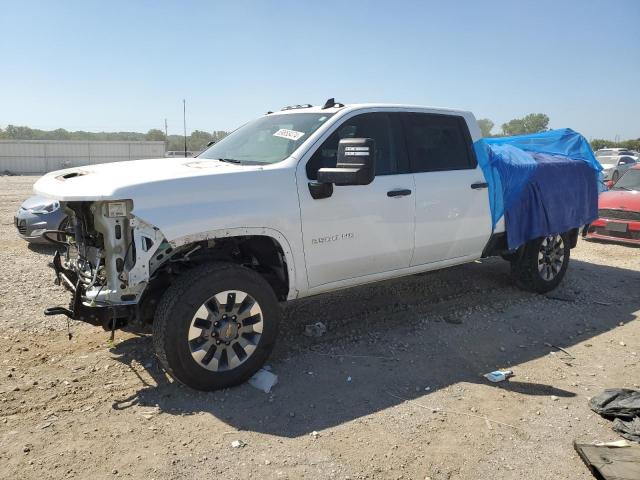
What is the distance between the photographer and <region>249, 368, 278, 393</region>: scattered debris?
382 centimetres

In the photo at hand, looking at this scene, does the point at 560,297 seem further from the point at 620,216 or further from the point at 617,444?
the point at 620,216

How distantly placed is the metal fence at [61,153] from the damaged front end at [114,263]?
37113 mm

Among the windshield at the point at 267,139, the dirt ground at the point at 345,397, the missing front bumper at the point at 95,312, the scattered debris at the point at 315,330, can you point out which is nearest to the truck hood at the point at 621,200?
the dirt ground at the point at 345,397

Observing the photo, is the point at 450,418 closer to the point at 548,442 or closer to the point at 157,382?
the point at 548,442

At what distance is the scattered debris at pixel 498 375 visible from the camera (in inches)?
159

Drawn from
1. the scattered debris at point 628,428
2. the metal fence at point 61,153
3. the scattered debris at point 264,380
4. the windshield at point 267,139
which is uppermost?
the metal fence at point 61,153

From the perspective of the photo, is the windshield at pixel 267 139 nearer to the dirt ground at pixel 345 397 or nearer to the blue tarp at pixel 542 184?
the dirt ground at pixel 345 397

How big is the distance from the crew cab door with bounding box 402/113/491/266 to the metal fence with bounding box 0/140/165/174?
3714cm

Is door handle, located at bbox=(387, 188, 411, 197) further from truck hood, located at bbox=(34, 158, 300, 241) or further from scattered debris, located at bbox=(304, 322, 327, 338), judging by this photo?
scattered debris, located at bbox=(304, 322, 327, 338)

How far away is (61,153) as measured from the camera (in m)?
41.4

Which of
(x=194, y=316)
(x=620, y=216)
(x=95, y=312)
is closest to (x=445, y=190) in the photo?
(x=194, y=316)

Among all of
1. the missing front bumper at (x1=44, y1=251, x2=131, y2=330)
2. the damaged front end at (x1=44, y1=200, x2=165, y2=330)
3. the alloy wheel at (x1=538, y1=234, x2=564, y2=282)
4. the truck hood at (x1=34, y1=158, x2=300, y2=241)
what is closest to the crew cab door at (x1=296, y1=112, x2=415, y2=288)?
the truck hood at (x1=34, y1=158, x2=300, y2=241)

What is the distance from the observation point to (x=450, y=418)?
11.4ft

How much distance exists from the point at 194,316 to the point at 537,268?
4328 millimetres
